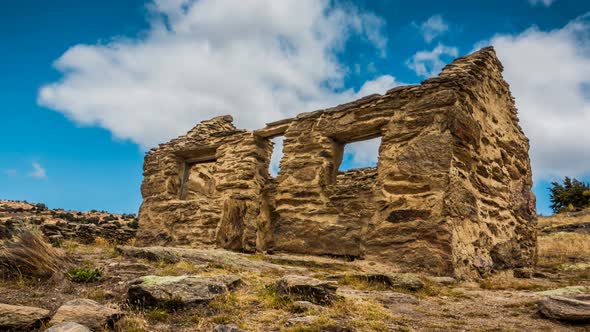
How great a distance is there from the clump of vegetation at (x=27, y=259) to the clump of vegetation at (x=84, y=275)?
19cm

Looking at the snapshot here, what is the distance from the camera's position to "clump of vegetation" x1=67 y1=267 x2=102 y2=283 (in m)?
5.33

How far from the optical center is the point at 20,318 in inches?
134

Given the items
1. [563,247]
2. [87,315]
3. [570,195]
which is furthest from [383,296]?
[570,195]

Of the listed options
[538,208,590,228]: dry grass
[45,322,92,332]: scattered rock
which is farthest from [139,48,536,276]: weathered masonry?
[538,208,590,228]: dry grass

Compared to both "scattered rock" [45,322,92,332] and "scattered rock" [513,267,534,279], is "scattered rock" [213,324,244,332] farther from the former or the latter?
"scattered rock" [513,267,534,279]

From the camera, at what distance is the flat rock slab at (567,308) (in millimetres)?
3830

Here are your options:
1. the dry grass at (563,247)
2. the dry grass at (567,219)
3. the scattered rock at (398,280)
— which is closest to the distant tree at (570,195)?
the dry grass at (567,219)

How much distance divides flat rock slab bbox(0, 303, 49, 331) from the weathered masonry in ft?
16.9

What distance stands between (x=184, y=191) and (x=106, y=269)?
242 inches

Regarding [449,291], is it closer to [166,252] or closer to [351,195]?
[351,195]

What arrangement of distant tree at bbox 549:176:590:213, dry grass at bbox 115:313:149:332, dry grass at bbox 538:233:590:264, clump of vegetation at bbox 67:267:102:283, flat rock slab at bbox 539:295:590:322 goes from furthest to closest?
distant tree at bbox 549:176:590:213 → dry grass at bbox 538:233:590:264 → clump of vegetation at bbox 67:267:102:283 → flat rock slab at bbox 539:295:590:322 → dry grass at bbox 115:313:149:332

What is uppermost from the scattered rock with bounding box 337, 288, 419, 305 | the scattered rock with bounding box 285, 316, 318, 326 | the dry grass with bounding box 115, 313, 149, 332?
the scattered rock with bounding box 337, 288, 419, 305

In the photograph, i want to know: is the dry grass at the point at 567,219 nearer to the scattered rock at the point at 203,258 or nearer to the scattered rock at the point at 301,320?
the scattered rock at the point at 203,258

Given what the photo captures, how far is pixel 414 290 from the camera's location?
5574 millimetres
